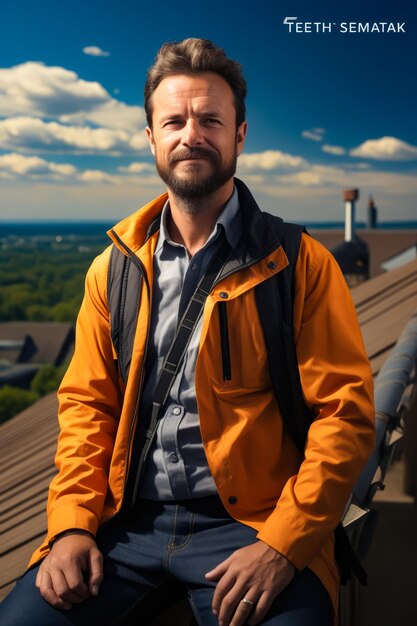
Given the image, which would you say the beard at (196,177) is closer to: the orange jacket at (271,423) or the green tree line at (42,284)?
the orange jacket at (271,423)

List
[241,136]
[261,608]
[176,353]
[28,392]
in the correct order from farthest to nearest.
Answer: [28,392], [241,136], [176,353], [261,608]

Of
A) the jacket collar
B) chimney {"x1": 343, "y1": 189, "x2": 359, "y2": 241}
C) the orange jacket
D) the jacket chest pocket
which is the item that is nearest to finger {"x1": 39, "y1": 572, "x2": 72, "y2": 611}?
the orange jacket

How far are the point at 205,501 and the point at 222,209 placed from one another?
64 centimetres

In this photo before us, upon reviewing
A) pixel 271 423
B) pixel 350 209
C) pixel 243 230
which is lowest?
pixel 350 209

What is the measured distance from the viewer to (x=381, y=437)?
193cm

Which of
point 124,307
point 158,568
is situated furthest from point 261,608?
point 124,307

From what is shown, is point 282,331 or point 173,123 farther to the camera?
point 173,123

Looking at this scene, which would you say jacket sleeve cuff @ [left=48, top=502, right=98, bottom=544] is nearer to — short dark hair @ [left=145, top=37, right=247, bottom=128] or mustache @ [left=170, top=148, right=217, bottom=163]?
mustache @ [left=170, top=148, right=217, bottom=163]

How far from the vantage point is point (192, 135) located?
1747 millimetres

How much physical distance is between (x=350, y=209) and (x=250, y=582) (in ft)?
77.4

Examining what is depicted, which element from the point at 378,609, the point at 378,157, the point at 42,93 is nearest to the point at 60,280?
the point at 378,157

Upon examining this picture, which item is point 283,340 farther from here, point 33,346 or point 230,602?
point 33,346

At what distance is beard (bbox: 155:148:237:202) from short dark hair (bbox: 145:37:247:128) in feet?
0.50

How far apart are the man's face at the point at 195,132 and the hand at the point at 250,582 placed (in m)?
0.77
